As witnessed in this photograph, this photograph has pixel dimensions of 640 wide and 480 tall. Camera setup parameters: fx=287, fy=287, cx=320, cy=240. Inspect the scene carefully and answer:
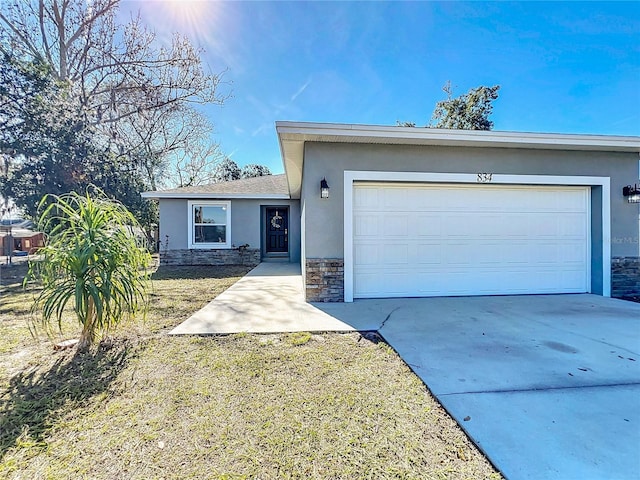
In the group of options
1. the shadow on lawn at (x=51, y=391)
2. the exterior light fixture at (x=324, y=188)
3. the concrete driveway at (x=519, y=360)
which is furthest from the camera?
the exterior light fixture at (x=324, y=188)

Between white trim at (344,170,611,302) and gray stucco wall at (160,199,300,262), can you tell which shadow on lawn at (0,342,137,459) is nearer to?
white trim at (344,170,611,302)

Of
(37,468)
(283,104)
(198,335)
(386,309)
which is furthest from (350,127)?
(283,104)

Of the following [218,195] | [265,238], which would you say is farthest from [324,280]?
[265,238]

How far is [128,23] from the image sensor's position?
13.4 m

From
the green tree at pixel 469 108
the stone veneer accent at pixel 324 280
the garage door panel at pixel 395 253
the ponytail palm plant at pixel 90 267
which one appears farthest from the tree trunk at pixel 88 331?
the green tree at pixel 469 108

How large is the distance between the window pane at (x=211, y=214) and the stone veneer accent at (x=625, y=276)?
11.3m

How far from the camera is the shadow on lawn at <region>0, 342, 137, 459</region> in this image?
6.57 ft

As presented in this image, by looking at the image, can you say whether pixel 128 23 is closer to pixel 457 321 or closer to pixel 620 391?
pixel 457 321

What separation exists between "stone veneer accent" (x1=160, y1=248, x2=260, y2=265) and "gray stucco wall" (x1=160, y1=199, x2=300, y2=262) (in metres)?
0.20

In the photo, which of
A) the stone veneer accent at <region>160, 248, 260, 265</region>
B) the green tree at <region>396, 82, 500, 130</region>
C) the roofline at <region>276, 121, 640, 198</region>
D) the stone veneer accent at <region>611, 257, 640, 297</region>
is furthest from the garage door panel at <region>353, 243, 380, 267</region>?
the green tree at <region>396, 82, 500, 130</region>

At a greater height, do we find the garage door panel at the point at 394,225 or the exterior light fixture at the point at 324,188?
the exterior light fixture at the point at 324,188

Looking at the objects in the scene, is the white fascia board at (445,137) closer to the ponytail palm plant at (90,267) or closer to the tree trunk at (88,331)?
the ponytail palm plant at (90,267)

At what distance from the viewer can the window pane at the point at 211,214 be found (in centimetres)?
1123

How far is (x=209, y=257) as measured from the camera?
11250mm
